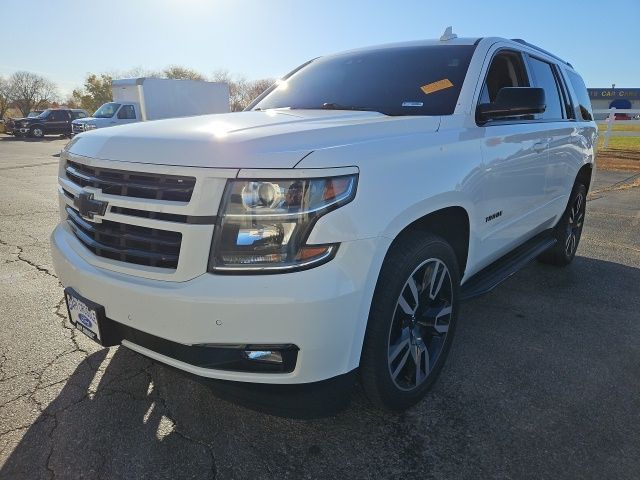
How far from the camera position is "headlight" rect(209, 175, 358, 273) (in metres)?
1.76

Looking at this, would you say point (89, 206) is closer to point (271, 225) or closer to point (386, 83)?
point (271, 225)

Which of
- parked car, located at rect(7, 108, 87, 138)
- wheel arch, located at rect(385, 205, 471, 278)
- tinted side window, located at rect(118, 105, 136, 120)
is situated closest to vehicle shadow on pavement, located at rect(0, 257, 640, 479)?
wheel arch, located at rect(385, 205, 471, 278)

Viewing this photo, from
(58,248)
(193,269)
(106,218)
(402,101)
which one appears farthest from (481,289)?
(58,248)

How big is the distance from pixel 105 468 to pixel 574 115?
4785 millimetres

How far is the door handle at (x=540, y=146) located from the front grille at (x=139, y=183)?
2.64 meters

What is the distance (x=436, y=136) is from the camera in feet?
7.91

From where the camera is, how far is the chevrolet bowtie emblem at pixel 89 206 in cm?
205

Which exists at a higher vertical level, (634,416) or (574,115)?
(574,115)

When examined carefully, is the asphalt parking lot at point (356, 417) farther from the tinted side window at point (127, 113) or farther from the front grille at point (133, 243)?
the tinted side window at point (127, 113)

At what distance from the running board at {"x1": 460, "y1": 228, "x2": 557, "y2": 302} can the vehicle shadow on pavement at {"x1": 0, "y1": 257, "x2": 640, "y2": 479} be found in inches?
17.5

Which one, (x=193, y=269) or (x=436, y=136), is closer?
(x=193, y=269)

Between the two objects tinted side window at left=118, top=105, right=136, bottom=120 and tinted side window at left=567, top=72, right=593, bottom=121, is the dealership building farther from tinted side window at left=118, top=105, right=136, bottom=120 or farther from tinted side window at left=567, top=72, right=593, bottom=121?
tinted side window at left=567, top=72, right=593, bottom=121

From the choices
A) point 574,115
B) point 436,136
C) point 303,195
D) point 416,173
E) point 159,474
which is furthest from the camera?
point 574,115

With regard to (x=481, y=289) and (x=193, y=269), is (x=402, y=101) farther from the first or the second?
(x=193, y=269)
